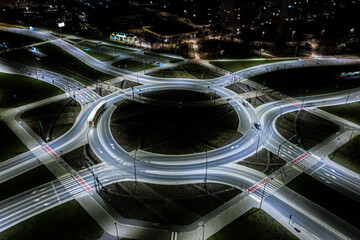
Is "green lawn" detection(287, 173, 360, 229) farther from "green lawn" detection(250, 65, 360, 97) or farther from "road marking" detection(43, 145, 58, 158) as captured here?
"road marking" detection(43, 145, 58, 158)

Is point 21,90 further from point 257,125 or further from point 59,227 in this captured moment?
point 257,125

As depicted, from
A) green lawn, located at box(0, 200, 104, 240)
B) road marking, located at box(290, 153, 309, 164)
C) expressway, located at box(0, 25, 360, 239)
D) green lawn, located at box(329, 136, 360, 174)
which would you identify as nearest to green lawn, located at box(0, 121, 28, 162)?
expressway, located at box(0, 25, 360, 239)

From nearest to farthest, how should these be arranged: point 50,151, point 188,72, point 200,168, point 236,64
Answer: point 200,168 → point 50,151 → point 188,72 → point 236,64

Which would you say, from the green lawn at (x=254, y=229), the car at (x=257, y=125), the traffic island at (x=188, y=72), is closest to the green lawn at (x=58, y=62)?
the traffic island at (x=188, y=72)

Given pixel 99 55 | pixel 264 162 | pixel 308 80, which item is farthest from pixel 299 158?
pixel 99 55

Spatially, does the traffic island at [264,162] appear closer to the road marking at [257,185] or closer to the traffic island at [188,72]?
the road marking at [257,185]

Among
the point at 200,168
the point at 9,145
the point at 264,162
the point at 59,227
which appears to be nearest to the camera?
the point at 59,227

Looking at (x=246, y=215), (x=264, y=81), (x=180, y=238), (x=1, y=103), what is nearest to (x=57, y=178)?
(x=180, y=238)
